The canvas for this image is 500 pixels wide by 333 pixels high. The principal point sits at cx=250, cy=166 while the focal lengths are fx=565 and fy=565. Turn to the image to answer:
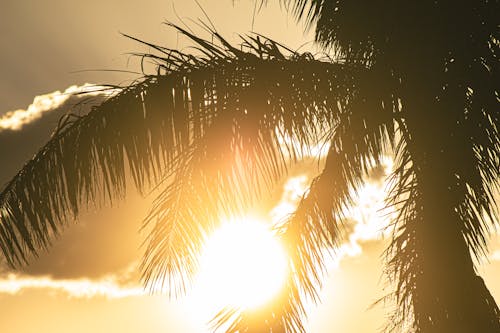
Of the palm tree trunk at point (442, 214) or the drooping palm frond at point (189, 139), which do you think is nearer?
the drooping palm frond at point (189, 139)

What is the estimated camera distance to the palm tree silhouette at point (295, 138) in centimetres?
248

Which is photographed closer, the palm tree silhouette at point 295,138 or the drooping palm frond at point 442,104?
the palm tree silhouette at point 295,138

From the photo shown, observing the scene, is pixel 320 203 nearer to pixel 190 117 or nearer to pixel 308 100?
pixel 308 100

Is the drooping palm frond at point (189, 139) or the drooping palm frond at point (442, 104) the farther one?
the drooping palm frond at point (442, 104)

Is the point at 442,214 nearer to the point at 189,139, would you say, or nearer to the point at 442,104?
the point at 442,104

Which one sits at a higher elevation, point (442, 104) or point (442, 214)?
point (442, 104)

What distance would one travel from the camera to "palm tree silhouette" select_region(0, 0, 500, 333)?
97.7 inches

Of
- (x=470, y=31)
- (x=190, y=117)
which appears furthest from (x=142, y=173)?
(x=470, y=31)

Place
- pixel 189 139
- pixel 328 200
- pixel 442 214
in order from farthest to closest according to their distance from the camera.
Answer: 1. pixel 328 200
2. pixel 442 214
3. pixel 189 139

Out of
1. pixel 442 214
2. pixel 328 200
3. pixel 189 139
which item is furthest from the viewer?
pixel 328 200

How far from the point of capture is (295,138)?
280cm

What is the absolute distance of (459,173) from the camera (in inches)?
131

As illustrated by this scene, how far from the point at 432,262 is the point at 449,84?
99cm

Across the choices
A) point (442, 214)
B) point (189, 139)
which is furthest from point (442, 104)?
point (189, 139)
